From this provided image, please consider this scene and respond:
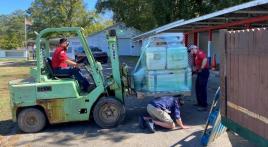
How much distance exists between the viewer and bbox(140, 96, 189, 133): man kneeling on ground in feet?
29.1

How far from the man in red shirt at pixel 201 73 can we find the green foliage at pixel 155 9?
15907 millimetres

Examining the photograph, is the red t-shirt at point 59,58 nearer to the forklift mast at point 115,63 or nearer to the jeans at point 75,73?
the jeans at point 75,73

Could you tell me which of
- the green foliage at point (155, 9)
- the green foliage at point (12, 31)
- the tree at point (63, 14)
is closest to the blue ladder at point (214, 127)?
the green foliage at point (155, 9)

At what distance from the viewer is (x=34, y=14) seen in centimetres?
7444

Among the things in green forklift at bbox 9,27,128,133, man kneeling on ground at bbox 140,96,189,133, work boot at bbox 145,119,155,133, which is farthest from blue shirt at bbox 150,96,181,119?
green forklift at bbox 9,27,128,133

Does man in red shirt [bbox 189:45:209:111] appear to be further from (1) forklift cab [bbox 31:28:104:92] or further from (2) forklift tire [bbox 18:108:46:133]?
(2) forklift tire [bbox 18:108:46:133]

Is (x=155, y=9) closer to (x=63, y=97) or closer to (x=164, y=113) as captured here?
(x=63, y=97)

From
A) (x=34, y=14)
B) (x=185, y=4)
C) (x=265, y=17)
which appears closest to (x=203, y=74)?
(x=265, y=17)

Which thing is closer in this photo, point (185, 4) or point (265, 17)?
point (265, 17)

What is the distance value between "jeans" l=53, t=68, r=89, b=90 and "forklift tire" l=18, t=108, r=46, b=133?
3.31ft

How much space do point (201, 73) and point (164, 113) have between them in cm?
288

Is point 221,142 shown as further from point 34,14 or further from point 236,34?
point 34,14

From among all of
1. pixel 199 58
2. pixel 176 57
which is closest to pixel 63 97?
pixel 176 57

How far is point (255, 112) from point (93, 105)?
530 centimetres
